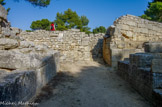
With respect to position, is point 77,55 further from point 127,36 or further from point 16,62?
point 16,62

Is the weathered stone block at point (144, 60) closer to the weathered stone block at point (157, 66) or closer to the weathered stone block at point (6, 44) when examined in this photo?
the weathered stone block at point (157, 66)

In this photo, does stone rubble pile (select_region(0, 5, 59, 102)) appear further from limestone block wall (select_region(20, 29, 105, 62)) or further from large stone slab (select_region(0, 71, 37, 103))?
limestone block wall (select_region(20, 29, 105, 62))

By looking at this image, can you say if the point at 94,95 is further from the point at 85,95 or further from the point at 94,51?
the point at 94,51

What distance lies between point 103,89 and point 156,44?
6.84ft

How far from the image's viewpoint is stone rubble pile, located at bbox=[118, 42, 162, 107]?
233 centimetres

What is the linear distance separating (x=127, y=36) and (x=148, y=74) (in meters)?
4.46

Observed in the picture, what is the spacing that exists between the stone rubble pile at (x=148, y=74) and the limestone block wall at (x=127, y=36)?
91.2 inches

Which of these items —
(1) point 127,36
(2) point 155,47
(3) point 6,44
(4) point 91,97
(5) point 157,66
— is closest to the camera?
(5) point 157,66

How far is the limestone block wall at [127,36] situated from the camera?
19.8ft

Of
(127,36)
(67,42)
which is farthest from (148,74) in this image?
(67,42)

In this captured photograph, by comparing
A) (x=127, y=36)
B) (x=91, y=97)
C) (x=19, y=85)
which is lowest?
(x=91, y=97)

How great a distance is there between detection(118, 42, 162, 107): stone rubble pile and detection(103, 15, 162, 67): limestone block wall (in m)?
2.32

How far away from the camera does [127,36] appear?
260 inches

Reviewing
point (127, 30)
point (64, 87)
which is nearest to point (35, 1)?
point (127, 30)
